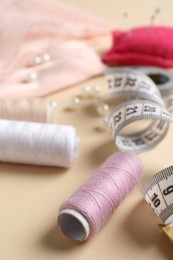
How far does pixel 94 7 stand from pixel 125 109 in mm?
895

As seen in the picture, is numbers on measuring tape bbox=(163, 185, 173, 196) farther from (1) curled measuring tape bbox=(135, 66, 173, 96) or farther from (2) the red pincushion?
(2) the red pincushion

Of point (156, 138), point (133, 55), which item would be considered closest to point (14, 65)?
point (133, 55)

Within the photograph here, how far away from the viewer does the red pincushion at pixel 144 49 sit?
1.25m

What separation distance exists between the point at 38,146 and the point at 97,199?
21 centimetres

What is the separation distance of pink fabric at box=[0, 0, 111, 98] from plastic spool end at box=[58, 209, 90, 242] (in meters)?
0.47

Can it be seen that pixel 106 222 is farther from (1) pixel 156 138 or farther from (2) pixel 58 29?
(2) pixel 58 29

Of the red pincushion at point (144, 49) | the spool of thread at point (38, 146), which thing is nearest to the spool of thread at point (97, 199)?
the spool of thread at point (38, 146)

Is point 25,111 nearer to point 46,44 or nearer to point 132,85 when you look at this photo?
point 132,85

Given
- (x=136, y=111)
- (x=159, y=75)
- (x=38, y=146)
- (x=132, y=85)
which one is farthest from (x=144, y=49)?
(x=38, y=146)

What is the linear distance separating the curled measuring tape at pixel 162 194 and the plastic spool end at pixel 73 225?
0.14 meters

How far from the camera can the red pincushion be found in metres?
1.25

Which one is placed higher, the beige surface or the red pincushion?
the red pincushion

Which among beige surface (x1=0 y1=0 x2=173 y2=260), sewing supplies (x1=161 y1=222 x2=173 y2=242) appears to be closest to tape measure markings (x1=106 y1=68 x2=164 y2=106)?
beige surface (x1=0 y1=0 x2=173 y2=260)

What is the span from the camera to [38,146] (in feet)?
2.83
